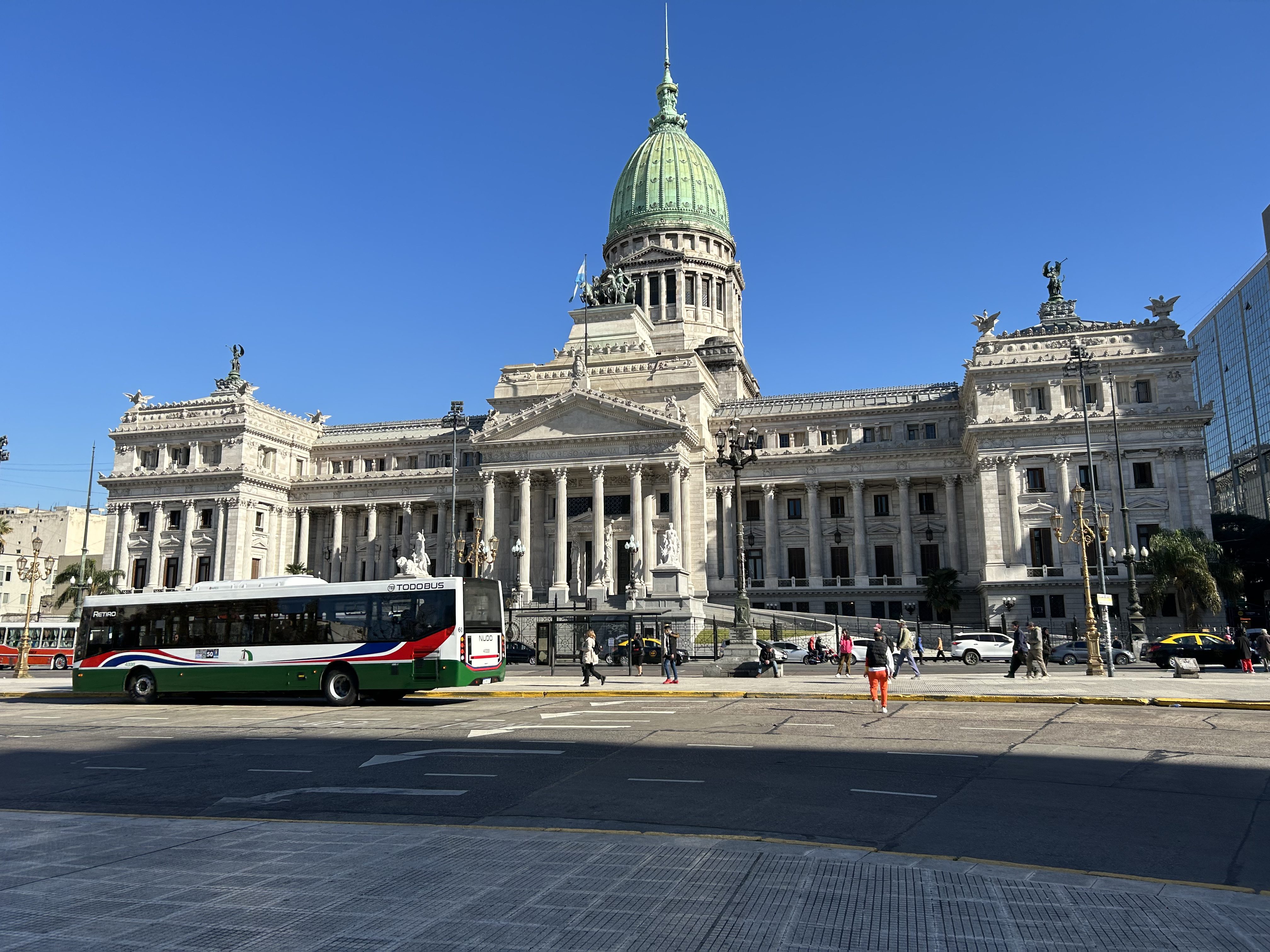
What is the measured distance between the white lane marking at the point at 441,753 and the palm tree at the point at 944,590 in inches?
1941

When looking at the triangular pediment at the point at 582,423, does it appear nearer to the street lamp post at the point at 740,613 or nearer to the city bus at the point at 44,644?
the street lamp post at the point at 740,613

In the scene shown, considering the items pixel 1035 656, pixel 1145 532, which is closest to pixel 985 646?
pixel 1035 656

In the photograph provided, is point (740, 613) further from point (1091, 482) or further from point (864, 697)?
point (1091, 482)

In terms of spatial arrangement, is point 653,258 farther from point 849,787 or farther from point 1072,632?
point 849,787

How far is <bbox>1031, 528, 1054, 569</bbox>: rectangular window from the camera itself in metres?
57.4

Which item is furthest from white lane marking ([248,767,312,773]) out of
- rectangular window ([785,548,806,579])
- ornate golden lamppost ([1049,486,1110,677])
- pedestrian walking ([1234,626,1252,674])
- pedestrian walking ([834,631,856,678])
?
rectangular window ([785,548,806,579])

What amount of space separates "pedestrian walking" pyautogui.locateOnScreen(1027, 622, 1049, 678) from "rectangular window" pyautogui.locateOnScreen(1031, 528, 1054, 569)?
29.1 metres

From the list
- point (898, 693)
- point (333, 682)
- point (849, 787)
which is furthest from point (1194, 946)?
point (333, 682)

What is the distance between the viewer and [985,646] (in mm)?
45844

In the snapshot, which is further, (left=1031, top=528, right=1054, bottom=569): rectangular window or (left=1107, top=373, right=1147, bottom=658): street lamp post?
(left=1031, top=528, right=1054, bottom=569): rectangular window

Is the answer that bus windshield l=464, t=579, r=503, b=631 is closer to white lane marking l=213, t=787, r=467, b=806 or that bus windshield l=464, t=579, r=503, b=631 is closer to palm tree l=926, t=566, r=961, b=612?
white lane marking l=213, t=787, r=467, b=806

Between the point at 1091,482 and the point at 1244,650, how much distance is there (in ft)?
35.2

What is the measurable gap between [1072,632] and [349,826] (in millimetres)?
47934

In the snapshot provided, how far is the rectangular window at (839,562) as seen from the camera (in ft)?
220
